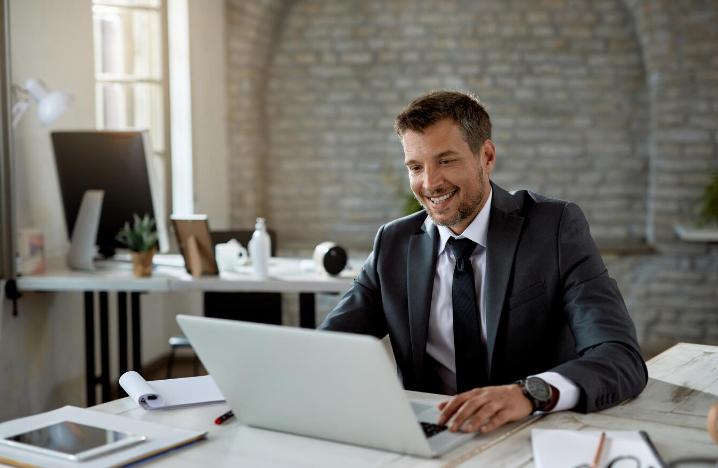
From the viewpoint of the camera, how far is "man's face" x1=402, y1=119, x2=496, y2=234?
2.18 meters

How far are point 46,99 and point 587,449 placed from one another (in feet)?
10.1

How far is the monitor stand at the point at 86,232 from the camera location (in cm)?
402

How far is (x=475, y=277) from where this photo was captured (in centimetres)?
226

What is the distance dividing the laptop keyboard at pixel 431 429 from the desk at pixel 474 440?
0.07 m

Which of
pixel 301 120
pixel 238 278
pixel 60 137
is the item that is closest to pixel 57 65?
pixel 60 137

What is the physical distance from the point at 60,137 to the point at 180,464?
2848 mm

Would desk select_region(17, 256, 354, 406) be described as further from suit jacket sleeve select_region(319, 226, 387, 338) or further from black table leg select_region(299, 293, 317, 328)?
suit jacket sleeve select_region(319, 226, 387, 338)

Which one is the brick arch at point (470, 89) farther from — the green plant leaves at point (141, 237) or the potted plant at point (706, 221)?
the green plant leaves at point (141, 237)

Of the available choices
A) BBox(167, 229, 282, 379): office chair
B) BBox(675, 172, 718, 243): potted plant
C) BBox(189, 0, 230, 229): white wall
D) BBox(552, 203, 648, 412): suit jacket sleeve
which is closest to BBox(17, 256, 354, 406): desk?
BBox(167, 229, 282, 379): office chair

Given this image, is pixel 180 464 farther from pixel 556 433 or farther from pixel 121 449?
pixel 556 433

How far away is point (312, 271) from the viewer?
4.03 meters

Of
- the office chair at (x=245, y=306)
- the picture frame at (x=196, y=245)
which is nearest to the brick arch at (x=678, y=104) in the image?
the office chair at (x=245, y=306)

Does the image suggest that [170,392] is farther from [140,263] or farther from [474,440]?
[140,263]

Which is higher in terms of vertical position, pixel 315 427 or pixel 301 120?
pixel 301 120
